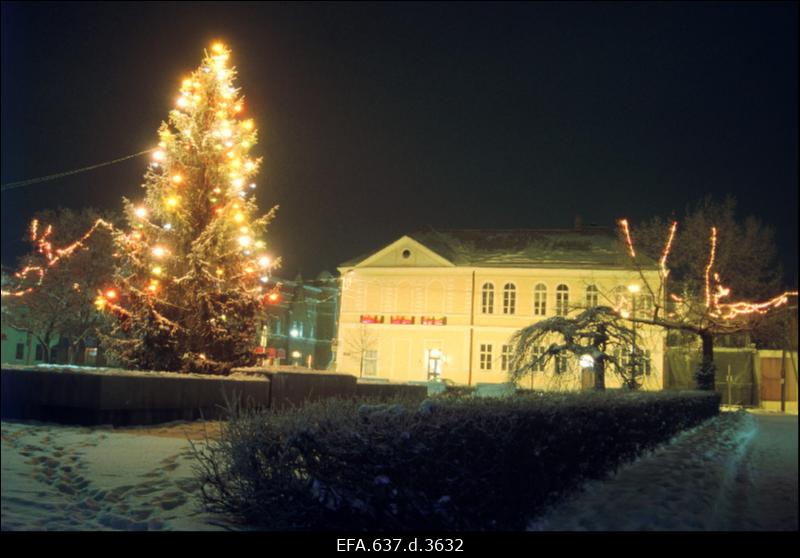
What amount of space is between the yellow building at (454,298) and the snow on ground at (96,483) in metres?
37.7

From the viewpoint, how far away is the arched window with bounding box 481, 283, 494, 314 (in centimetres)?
5044

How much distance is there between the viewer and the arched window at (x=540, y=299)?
1948 inches

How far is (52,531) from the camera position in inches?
287

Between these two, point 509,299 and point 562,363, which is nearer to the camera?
point 562,363

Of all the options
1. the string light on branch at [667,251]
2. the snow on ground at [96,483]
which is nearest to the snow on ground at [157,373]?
the snow on ground at [96,483]

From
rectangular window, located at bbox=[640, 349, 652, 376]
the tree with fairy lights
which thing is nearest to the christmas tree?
rectangular window, located at bbox=[640, 349, 652, 376]

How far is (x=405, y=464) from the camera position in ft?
21.9

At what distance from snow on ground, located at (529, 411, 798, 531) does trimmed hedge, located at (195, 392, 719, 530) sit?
15.7 inches

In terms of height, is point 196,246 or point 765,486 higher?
point 196,246

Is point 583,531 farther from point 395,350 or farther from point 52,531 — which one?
point 395,350

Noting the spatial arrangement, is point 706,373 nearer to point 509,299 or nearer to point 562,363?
point 562,363

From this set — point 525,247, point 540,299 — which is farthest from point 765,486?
point 525,247

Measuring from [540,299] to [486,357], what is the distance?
5227 millimetres

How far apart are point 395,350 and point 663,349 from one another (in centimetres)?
1911
